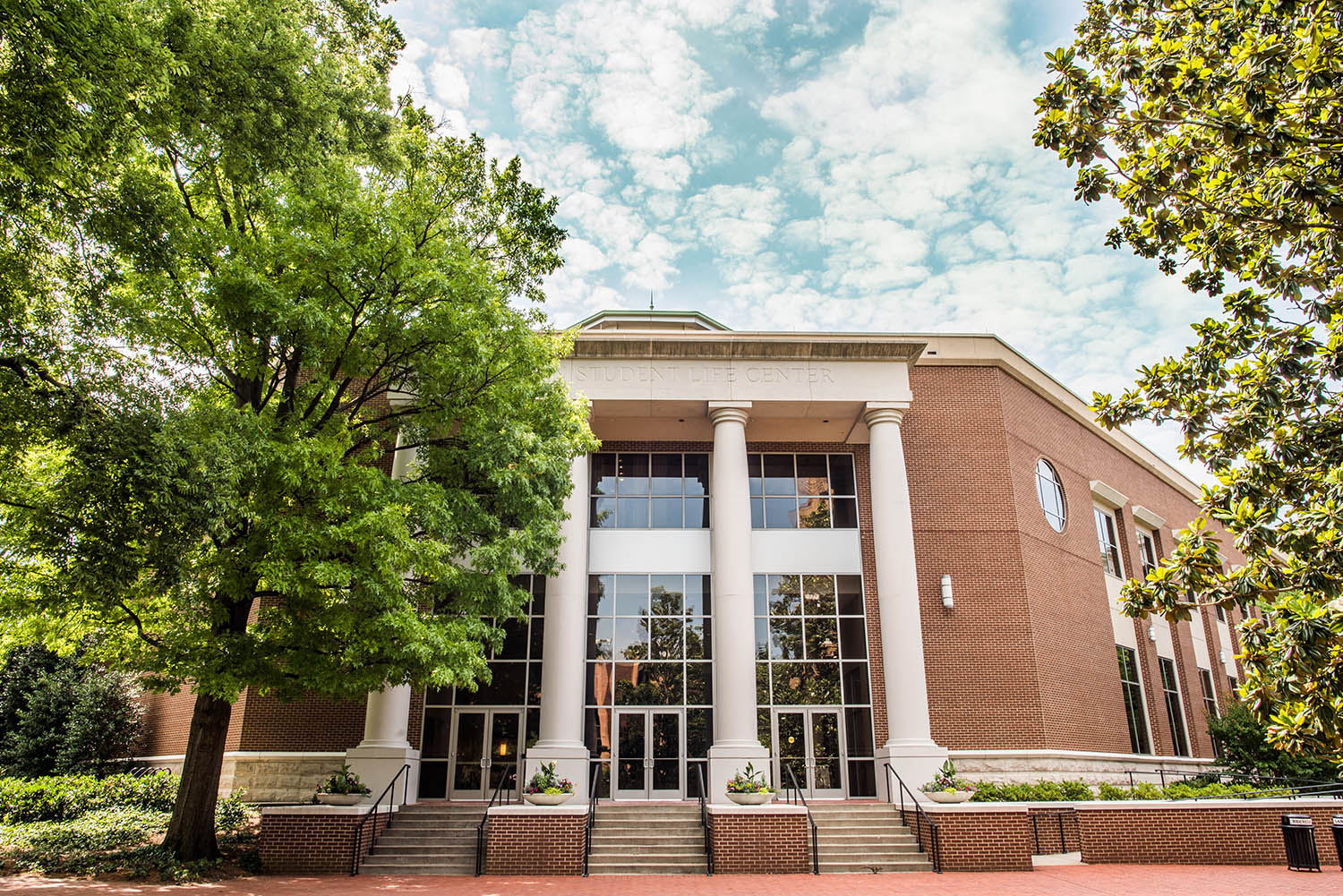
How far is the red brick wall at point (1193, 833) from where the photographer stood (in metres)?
15.6

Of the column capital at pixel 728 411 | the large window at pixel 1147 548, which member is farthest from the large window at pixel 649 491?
the large window at pixel 1147 548

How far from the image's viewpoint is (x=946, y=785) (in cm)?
1638

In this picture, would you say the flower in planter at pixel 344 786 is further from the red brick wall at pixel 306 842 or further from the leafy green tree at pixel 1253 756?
the leafy green tree at pixel 1253 756

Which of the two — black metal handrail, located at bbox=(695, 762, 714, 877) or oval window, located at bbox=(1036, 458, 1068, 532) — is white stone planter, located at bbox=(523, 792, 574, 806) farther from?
oval window, located at bbox=(1036, 458, 1068, 532)

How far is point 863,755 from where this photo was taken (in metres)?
19.4

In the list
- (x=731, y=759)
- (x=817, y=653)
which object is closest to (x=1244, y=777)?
(x=817, y=653)

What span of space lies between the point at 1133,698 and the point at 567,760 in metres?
17.3

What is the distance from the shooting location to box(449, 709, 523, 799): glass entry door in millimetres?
19172

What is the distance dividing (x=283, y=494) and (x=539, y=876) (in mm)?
7647

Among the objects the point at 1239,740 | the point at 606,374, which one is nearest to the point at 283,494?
the point at 606,374

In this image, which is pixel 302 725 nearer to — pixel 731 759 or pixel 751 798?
pixel 731 759

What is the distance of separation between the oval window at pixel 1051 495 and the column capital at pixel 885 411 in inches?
210

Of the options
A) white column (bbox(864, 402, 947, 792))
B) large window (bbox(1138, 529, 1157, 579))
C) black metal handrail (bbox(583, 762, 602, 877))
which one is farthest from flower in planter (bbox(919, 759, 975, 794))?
large window (bbox(1138, 529, 1157, 579))

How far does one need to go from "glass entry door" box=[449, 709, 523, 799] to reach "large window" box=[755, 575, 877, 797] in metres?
5.89
